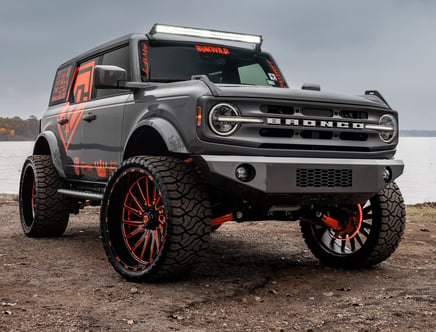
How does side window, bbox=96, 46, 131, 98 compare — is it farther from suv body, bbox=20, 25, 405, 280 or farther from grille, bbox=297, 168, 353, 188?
grille, bbox=297, 168, 353, 188

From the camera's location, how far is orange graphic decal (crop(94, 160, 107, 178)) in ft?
20.1

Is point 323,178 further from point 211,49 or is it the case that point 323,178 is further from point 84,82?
point 84,82

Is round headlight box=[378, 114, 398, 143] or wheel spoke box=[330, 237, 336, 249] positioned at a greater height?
round headlight box=[378, 114, 398, 143]

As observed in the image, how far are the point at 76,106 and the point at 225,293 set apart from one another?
131 inches

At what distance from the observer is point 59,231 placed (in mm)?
7637

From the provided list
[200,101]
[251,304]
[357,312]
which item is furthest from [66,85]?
[357,312]

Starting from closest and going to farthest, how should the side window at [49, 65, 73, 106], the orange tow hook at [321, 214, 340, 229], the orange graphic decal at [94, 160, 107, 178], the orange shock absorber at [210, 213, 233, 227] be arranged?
the orange shock absorber at [210, 213, 233, 227], the orange tow hook at [321, 214, 340, 229], the orange graphic decal at [94, 160, 107, 178], the side window at [49, 65, 73, 106]

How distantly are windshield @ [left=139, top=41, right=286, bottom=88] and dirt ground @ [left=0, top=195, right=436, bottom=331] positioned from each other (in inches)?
71.0

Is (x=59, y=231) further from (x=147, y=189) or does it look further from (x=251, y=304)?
(x=251, y=304)

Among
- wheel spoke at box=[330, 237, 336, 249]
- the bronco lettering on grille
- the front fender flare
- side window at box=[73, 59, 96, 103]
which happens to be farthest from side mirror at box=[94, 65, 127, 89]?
wheel spoke at box=[330, 237, 336, 249]

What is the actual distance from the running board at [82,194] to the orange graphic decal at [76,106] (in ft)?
1.65

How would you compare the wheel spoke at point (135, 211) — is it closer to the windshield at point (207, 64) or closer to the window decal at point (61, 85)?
the windshield at point (207, 64)

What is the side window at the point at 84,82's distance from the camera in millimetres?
6923

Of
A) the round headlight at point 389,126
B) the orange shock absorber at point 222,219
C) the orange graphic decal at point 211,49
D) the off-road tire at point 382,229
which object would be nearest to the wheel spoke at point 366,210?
the off-road tire at point 382,229
